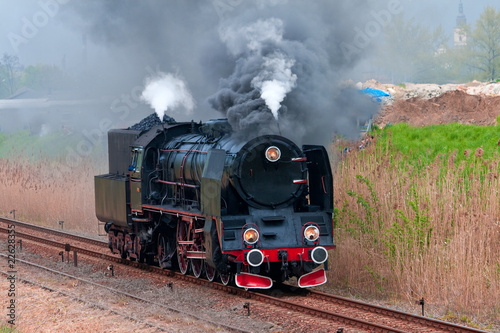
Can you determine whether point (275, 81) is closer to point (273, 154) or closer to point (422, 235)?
point (273, 154)

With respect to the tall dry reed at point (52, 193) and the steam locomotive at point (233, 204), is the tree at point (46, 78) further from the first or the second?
the steam locomotive at point (233, 204)

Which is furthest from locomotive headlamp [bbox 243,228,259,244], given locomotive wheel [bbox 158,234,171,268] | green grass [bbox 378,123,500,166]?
green grass [bbox 378,123,500,166]

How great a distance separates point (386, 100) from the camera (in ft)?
83.6

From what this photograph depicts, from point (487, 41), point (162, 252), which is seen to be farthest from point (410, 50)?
point (162, 252)

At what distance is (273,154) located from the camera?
10.5 metres

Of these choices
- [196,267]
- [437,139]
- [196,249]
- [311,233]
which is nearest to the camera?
[311,233]

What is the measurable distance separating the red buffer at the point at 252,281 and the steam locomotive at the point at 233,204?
0.02 metres

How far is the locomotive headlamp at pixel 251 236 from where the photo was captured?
10180mm

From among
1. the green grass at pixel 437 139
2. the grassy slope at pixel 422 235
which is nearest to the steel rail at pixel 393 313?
the grassy slope at pixel 422 235

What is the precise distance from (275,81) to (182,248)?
3724 mm

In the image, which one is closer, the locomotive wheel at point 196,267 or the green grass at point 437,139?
the locomotive wheel at point 196,267

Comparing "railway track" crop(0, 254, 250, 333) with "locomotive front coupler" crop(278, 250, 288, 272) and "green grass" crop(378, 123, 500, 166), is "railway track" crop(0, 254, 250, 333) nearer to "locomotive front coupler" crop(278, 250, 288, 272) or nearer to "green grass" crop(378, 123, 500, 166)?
"locomotive front coupler" crop(278, 250, 288, 272)

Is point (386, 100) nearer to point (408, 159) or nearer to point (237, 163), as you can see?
point (408, 159)

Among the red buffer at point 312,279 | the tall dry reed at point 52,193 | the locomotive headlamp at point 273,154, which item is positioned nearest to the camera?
the locomotive headlamp at point 273,154
